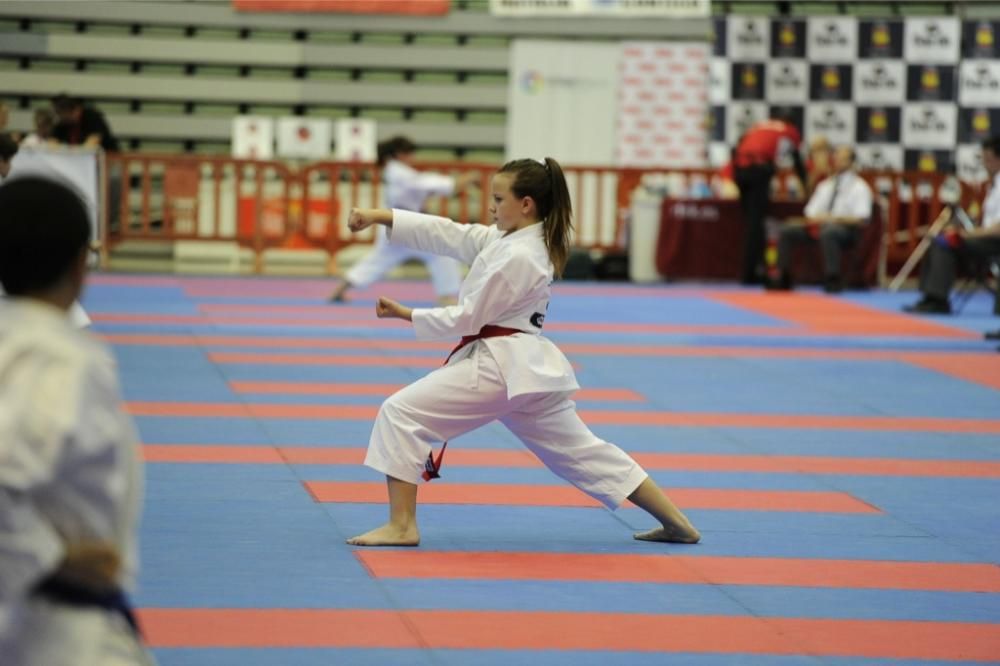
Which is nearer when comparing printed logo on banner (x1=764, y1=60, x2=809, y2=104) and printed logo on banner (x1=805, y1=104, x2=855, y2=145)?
printed logo on banner (x1=764, y1=60, x2=809, y2=104)

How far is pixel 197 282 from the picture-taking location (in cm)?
1708

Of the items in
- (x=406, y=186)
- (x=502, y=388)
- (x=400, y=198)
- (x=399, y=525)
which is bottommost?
(x=399, y=525)

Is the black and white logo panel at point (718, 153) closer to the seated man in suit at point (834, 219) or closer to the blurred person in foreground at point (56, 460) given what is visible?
the seated man in suit at point (834, 219)

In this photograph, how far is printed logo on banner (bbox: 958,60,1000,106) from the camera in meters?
18.9

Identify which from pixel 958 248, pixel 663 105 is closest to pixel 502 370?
pixel 958 248

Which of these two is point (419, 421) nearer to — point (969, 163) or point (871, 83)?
point (871, 83)

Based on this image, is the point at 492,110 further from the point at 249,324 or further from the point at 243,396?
the point at 243,396

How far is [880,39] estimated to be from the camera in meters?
19.1

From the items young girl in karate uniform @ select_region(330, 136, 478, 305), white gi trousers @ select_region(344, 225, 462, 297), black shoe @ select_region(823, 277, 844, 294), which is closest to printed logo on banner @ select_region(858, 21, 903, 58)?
black shoe @ select_region(823, 277, 844, 294)

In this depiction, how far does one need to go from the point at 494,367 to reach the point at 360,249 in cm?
1365

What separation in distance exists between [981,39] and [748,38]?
2.61 metres

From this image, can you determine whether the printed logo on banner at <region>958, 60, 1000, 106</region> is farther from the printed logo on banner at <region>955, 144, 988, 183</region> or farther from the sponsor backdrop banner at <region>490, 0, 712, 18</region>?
the sponsor backdrop banner at <region>490, 0, 712, 18</region>

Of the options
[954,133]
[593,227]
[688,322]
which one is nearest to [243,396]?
[688,322]

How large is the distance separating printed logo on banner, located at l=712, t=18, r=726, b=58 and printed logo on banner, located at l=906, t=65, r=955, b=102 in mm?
2114
